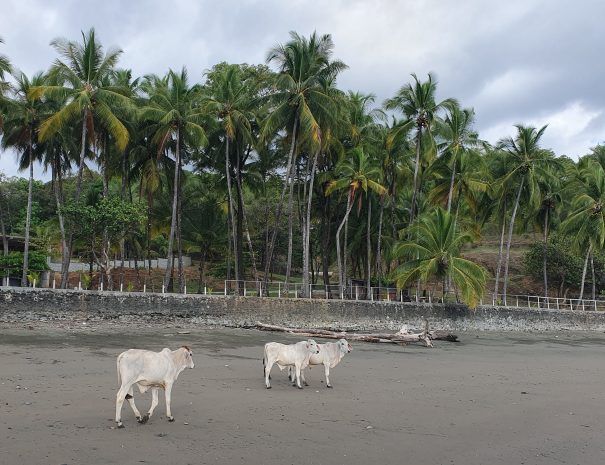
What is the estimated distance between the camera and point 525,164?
42.0 metres

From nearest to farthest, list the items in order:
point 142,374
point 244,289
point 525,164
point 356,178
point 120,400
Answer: point 120,400 < point 142,374 < point 244,289 < point 356,178 < point 525,164

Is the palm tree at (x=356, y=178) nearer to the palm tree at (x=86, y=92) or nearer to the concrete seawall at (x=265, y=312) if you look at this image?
the concrete seawall at (x=265, y=312)

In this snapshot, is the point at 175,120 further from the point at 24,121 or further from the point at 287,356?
the point at 287,356

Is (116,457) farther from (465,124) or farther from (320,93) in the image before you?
(465,124)

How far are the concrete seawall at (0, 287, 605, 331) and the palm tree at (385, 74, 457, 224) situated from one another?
1029cm

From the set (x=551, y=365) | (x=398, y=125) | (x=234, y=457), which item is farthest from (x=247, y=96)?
(x=234, y=457)

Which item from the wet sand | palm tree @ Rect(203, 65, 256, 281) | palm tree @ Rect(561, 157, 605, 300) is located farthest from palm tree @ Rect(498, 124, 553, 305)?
the wet sand

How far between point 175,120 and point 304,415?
2639 cm

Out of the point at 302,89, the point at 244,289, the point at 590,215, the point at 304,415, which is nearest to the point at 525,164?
the point at 590,215

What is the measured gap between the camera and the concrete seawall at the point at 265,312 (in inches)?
886

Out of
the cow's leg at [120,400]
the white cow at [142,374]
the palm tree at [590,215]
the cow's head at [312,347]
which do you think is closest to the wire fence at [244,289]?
the palm tree at [590,215]

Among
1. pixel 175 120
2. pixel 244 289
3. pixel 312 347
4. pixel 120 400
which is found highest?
pixel 175 120

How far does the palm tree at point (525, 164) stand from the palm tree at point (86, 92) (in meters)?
28.7

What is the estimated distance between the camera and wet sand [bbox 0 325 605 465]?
6836 mm
